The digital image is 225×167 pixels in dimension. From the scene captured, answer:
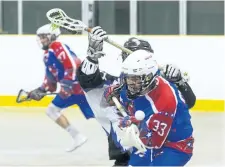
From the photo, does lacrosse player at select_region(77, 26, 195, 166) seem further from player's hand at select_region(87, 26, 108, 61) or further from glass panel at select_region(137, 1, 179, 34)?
glass panel at select_region(137, 1, 179, 34)

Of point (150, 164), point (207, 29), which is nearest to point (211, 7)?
point (207, 29)

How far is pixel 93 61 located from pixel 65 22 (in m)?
0.42

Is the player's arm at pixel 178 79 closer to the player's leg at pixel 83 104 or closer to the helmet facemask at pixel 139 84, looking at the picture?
the helmet facemask at pixel 139 84

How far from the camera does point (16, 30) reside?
1315cm

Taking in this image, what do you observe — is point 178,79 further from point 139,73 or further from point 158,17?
point 158,17

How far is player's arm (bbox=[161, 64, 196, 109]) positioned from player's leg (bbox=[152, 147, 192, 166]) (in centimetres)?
44

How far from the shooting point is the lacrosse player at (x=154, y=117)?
3.53 metres

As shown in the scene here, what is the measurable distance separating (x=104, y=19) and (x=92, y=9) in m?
0.26

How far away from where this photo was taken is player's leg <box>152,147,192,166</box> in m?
3.69

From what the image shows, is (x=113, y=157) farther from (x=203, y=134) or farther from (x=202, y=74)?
(x=202, y=74)

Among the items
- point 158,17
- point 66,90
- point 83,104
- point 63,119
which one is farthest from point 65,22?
point 158,17

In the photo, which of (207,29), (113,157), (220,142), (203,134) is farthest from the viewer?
(207,29)

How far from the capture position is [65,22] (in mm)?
4508

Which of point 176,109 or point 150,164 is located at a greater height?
point 176,109
